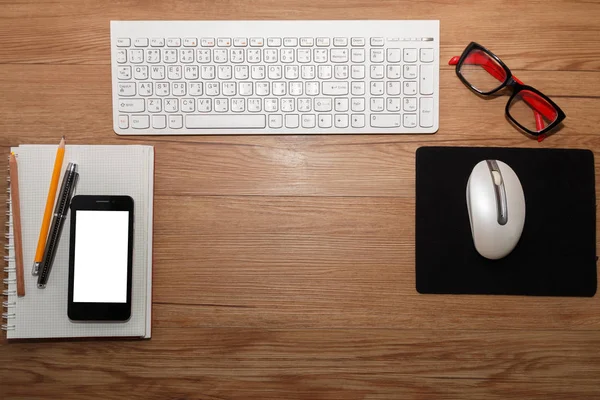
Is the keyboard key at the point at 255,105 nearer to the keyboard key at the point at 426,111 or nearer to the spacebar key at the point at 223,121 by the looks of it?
the spacebar key at the point at 223,121

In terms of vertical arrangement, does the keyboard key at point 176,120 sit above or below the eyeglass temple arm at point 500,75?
below

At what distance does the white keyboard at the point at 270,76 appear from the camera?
0.84 meters

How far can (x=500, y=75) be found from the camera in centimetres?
86

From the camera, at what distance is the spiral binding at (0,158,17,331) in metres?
0.83

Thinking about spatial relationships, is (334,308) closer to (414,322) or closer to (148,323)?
(414,322)

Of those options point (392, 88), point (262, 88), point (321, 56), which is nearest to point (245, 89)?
point (262, 88)

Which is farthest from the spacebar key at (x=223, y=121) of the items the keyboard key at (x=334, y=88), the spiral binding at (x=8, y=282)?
the spiral binding at (x=8, y=282)

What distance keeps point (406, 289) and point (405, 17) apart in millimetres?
437

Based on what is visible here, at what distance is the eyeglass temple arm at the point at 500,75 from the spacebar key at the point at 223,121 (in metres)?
0.33

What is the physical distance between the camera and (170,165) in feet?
2.79

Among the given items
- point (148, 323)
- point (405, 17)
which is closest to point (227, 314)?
point (148, 323)

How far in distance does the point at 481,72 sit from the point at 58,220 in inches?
28.0

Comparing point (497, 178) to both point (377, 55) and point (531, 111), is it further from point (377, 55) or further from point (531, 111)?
point (377, 55)

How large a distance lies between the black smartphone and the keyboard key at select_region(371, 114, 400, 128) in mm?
412
